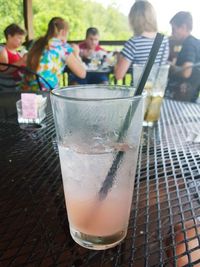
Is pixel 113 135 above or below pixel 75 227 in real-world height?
above

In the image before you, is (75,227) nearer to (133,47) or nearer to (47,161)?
(47,161)

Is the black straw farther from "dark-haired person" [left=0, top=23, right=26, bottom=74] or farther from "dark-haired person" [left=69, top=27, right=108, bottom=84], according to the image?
"dark-haired person" [left=69, top=27, right=108, bottom=84]

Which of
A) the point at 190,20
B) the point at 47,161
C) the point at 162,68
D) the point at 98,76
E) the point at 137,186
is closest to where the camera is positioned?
the point at 137,186

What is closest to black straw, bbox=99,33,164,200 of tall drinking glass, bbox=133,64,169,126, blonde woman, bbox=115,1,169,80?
tall drinking glass, bbox=133,64,169,126

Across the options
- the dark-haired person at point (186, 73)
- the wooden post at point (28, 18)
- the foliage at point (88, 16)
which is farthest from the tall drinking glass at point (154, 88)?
the foliage at point (88, 16)

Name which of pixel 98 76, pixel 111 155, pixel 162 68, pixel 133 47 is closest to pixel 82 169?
pixel 111 155

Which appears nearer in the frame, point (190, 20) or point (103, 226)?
point (103, 226)

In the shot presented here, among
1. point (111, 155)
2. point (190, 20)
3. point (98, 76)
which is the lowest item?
point (98, 76)
